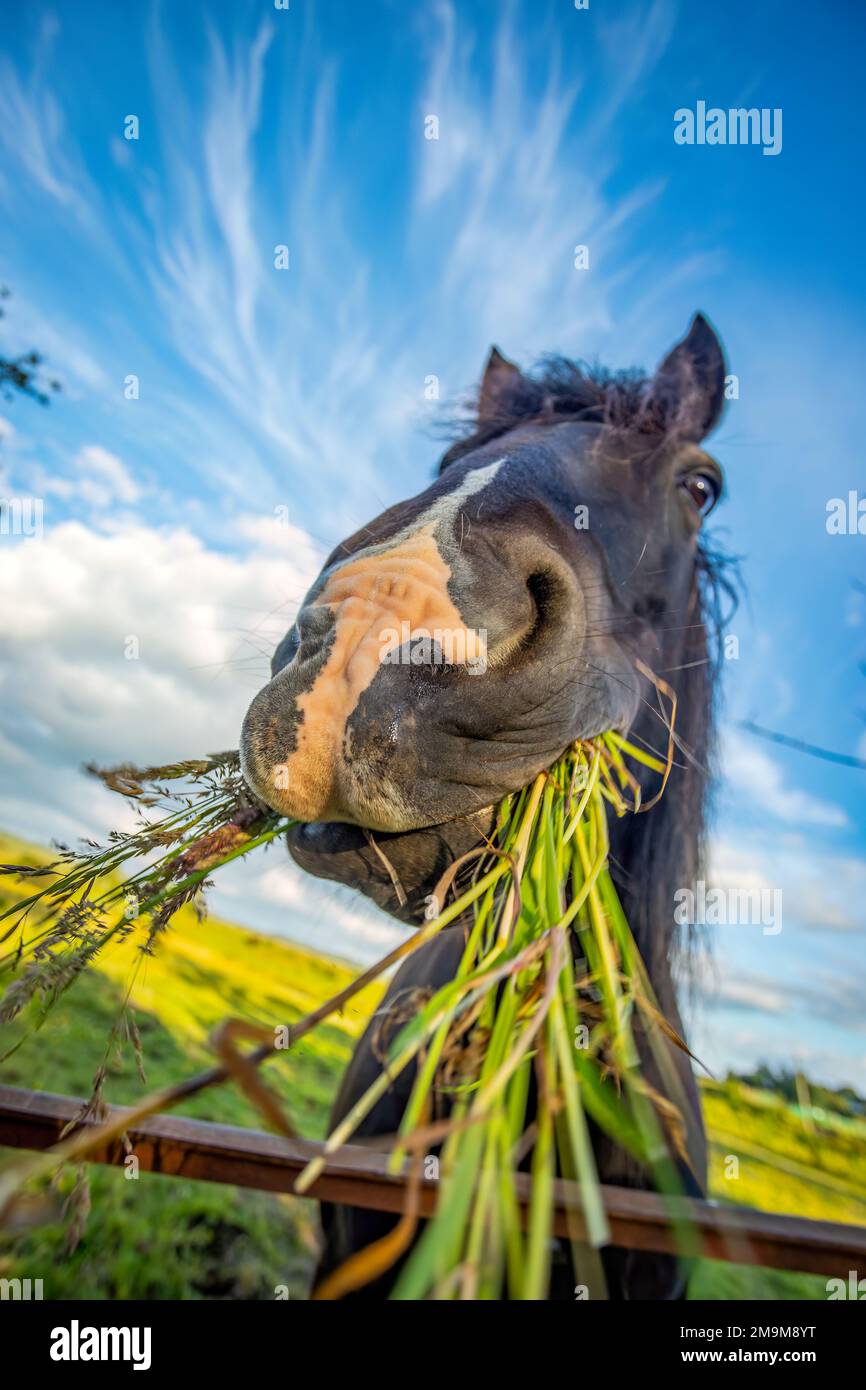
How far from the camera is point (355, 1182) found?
139 cm

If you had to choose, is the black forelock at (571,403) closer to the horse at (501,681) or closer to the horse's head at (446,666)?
the horse at (501,681)

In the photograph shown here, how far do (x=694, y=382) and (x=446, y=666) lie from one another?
200 cm

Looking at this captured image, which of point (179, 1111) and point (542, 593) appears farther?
point (179, 1111)

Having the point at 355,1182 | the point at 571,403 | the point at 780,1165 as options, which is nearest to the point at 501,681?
the point at 355,1182

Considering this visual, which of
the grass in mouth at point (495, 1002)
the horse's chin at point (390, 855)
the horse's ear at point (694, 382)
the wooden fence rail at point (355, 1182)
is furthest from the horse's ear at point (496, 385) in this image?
the wooden fence rail at point (355, 1182)

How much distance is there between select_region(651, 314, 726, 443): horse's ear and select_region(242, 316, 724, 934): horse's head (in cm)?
75

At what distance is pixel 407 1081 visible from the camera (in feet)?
7.41

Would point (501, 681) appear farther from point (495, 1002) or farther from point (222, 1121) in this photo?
point (222, 1121)

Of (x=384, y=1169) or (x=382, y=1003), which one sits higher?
(x=382, y=1003)

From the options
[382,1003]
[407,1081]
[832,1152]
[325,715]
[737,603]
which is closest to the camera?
[325,715]

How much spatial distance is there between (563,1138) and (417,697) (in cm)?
82

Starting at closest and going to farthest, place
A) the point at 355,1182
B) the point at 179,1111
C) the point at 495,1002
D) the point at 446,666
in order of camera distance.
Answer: the point at 495,1002, the point at 355,1182, the point at 446,666, the point at 179,1111
